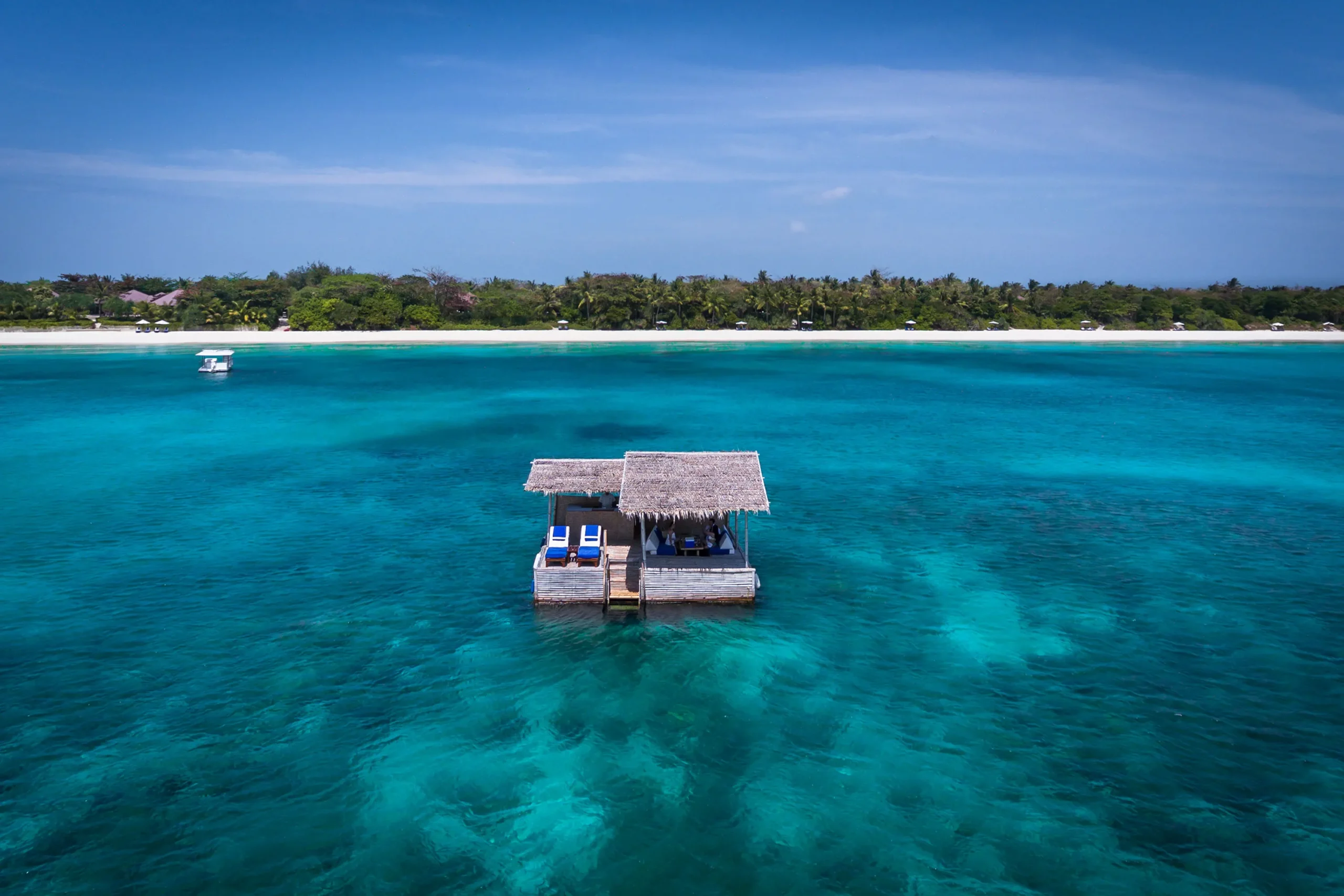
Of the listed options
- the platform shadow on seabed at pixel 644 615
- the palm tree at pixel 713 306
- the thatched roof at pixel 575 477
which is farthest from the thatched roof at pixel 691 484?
the palm tree at pixel 713 306

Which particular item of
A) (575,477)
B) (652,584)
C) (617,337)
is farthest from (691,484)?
(617,337)

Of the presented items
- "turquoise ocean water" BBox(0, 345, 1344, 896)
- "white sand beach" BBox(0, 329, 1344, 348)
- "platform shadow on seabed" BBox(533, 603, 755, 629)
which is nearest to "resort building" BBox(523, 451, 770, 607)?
"platform shadow on seabed" BBox(533, 603, 755, 629)

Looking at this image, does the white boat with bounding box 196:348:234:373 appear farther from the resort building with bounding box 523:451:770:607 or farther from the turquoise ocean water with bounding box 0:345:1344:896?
the resort building with bounding box 523:451:770:607

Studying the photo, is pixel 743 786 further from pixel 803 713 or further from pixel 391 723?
pixel 391 723

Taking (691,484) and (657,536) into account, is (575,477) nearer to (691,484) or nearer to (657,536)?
(657,536)

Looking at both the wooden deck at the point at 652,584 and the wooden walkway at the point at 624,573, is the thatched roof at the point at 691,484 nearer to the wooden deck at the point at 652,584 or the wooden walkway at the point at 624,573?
the wooden deck at the point at 652,584

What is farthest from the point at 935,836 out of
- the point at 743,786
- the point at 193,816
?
the point at 193,816

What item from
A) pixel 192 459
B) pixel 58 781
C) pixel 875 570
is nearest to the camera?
pixel 58 781
